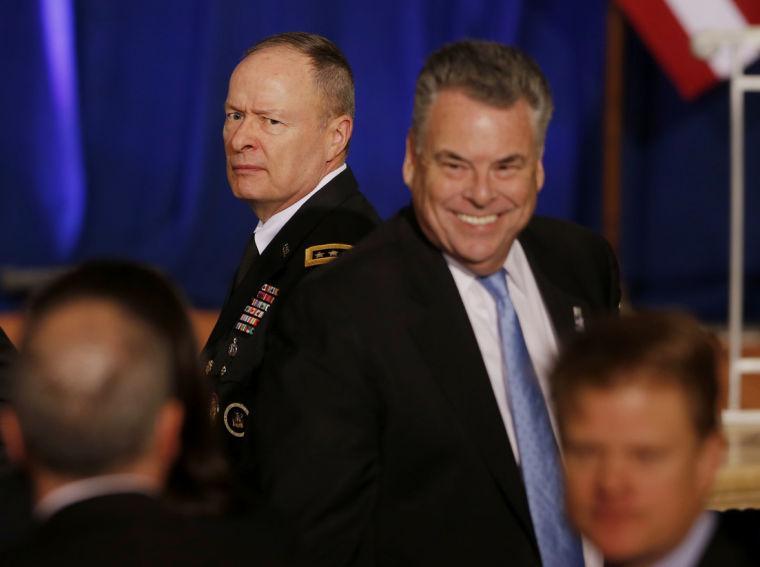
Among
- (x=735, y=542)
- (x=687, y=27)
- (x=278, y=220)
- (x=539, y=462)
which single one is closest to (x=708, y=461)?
(x=735, y=542)

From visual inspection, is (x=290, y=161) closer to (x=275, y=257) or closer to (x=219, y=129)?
(x=275, y=257)

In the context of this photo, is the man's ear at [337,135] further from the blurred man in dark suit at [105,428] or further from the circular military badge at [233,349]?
the blurred man in dark suit at [105,428]

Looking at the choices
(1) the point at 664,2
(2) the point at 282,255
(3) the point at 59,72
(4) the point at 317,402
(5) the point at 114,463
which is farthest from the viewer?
(3) the point at 59,72

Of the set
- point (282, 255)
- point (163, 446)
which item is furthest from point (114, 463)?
point (282, 255)

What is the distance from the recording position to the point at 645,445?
143 centimetres

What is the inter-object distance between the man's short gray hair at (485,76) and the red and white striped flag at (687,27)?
437 cm

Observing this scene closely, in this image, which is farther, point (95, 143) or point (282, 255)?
point (95, 143)

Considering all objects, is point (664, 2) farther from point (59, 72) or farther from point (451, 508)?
point (451, 508)

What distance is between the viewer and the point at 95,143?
277 inches

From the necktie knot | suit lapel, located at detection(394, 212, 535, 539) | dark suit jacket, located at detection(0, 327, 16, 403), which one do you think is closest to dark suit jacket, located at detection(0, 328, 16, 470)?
dark suit jacket, located at detection(0, 327, 16, 403)

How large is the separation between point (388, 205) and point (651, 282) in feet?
4.68

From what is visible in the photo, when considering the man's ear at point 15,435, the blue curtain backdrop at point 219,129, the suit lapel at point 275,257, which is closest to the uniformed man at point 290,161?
the suit lapel at point 275,257

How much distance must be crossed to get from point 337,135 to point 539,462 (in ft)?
3.35

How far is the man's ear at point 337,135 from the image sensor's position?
278 centimetres
